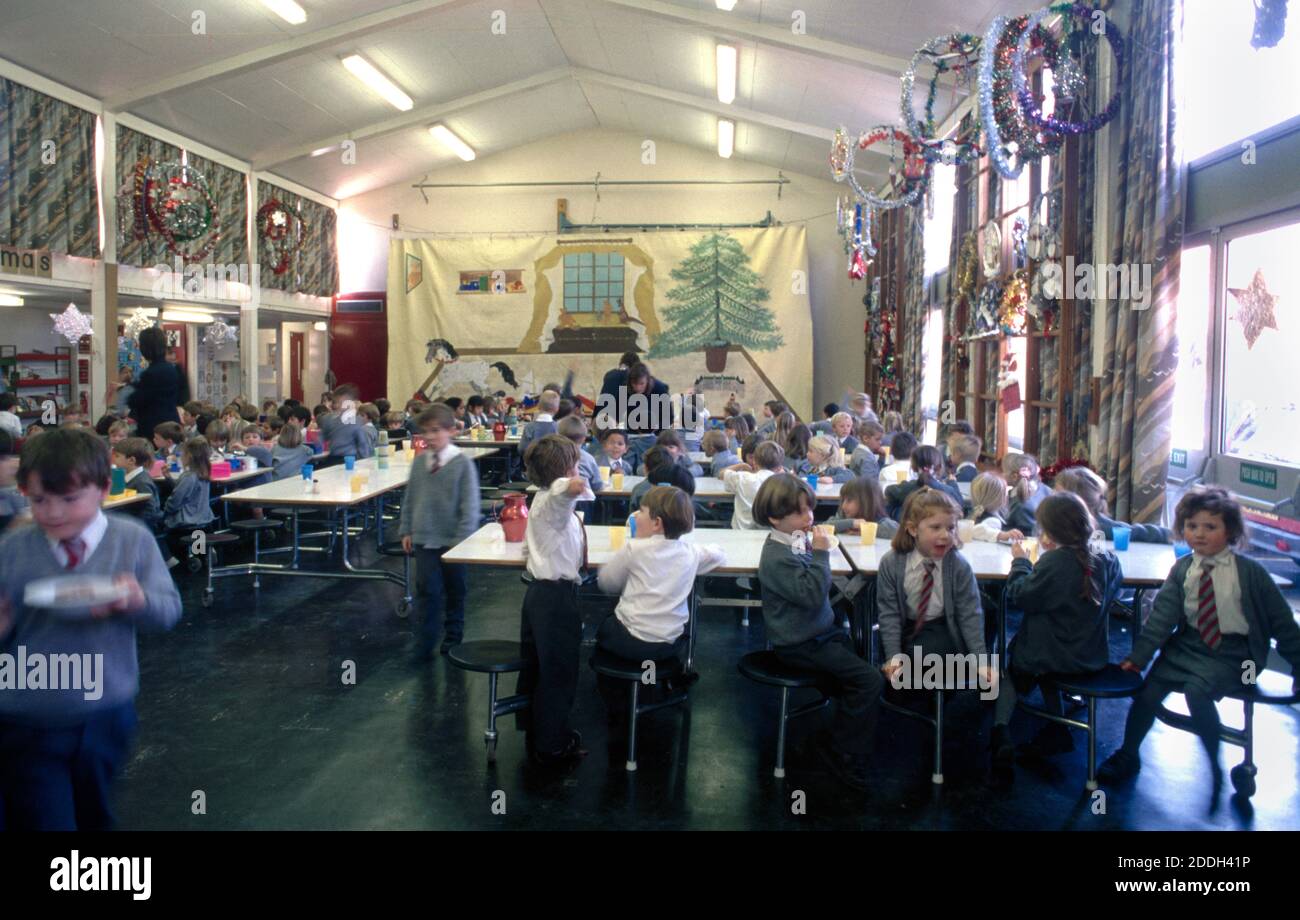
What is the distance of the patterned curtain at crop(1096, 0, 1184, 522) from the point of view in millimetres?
5211

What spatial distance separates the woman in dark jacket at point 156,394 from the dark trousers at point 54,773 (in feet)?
17.4

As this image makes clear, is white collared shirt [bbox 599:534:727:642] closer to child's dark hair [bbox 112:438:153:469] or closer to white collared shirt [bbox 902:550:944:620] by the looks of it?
white collared shirt [bbox 902:550:944:620]

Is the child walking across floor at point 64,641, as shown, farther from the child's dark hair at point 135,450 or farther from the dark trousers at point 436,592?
the child's dark hair at point 135,450

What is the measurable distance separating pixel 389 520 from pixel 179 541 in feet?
9.76

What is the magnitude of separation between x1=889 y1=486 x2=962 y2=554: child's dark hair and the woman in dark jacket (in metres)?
5.57

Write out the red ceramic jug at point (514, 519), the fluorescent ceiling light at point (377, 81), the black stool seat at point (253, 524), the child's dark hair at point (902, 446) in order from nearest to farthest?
the red ceramic jug at point (514, 519) → the black stool seat at point (253, 524) → the child's dark hair at point (902, 446) → the fluorescent ceiling light at point (377, 81)

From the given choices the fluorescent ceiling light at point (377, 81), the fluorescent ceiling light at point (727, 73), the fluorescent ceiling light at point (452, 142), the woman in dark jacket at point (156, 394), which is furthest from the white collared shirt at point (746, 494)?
the fluorescent ceiling light at point (452, 142)

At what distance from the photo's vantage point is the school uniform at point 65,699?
2162 millimetres

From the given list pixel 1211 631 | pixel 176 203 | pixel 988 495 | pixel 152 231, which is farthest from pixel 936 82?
pixel 152 231

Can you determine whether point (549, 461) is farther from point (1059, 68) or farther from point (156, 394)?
point (156, 394)

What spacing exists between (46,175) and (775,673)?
8.42 meters

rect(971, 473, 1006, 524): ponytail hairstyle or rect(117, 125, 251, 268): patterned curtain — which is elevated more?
rect(117, 125, 251, 268): patterned curtain

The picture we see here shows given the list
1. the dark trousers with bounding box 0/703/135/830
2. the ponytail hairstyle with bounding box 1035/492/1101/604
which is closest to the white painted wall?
the ponytail hairstyle with bounding box 1035/492/1101/604
